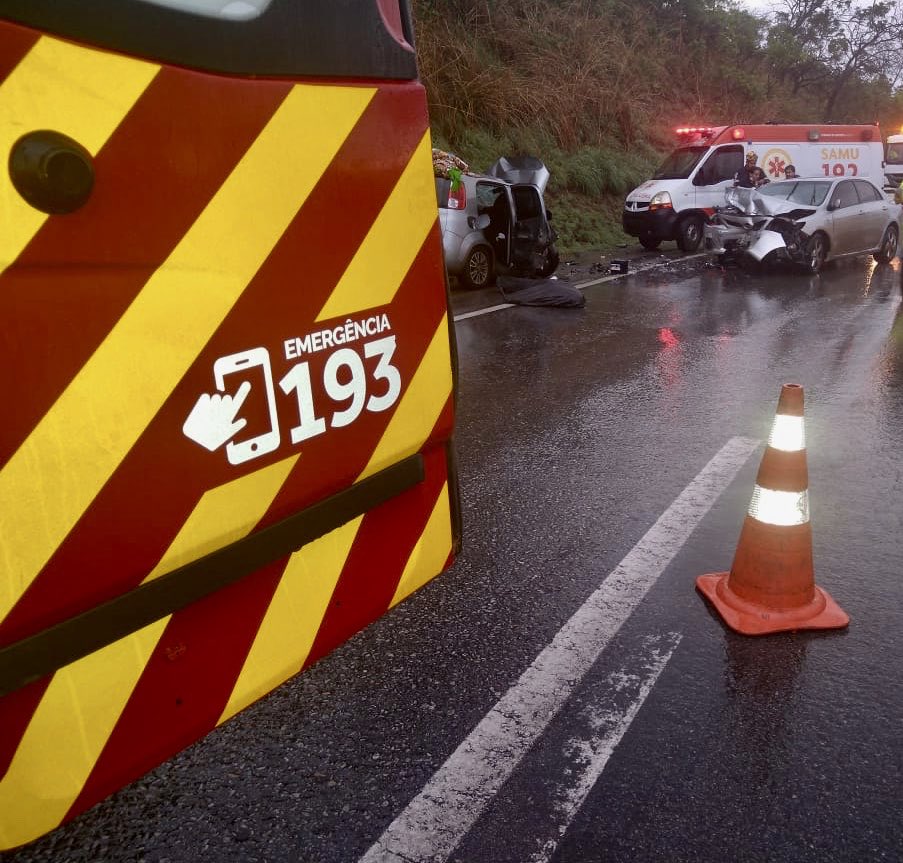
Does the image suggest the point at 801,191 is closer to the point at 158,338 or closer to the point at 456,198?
the point at 456,198

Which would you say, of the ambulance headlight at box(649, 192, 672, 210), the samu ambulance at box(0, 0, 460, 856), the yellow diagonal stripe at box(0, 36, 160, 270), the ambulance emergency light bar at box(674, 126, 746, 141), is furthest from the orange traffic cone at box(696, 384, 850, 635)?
the ambulance emergency light bar at box(674, 126, 746, 141)

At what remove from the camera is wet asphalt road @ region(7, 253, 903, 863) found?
2027mm

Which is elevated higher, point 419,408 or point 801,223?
point 419,408

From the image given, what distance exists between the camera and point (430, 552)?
234 cm

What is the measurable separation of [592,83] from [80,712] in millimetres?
23377

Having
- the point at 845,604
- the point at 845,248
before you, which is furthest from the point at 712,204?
the point at 845,604

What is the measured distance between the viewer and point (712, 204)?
1631cm

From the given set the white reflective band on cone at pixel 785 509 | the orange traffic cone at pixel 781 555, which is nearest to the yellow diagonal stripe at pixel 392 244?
the orange traffic cone at pixel 781 555

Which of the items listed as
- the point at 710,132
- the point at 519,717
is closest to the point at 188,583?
the point at 519,717

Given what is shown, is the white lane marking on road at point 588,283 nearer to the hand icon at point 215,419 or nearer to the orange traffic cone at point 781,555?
the orange traffic cone at point 781,555

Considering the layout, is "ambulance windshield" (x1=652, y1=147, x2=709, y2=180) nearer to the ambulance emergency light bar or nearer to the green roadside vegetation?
the ambulance emergency light bar

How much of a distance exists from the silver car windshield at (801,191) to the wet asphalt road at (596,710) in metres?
9.43

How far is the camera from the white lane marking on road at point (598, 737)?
206 cm

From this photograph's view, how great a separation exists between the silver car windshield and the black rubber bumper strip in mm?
12926
